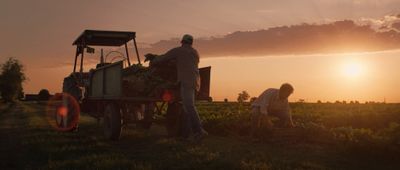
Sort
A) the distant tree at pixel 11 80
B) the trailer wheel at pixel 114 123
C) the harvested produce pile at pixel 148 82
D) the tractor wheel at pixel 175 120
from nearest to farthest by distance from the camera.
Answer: the harvested produce pile at pixel 148 82 → the trailer wheel at pixel 114 123 → the tractor wheel at pixel 175 120 → the distant tree at pixel 11 80

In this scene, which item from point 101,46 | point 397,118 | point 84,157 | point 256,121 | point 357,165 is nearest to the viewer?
point 84,157

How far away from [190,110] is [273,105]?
7.26ft

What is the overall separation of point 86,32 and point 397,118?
1463cm

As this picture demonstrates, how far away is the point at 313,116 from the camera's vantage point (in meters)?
21.6

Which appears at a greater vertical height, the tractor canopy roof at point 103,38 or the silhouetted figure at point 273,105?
the tractor canopy roof at point 103,38

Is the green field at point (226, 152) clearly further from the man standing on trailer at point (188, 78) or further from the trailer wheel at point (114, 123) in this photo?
the man standing on trailer at point (188, 78)

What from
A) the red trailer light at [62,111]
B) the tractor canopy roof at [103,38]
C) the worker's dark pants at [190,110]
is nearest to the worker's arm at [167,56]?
the worker's dark pants at [190,110]

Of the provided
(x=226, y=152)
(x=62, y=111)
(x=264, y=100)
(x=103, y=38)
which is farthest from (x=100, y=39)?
(x=226, y=152)

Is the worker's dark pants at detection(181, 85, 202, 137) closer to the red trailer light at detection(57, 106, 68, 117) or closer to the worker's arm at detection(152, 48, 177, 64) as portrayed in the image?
the worker's arm at detection(152, 48, 177, 64)

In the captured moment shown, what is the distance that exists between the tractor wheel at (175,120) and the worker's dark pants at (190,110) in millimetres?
973

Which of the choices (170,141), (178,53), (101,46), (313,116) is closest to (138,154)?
(170,141)

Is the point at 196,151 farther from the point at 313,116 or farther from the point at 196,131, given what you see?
the point at 313,116

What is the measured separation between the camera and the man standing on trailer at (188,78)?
11.1 meters

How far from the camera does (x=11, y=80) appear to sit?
94.7m
